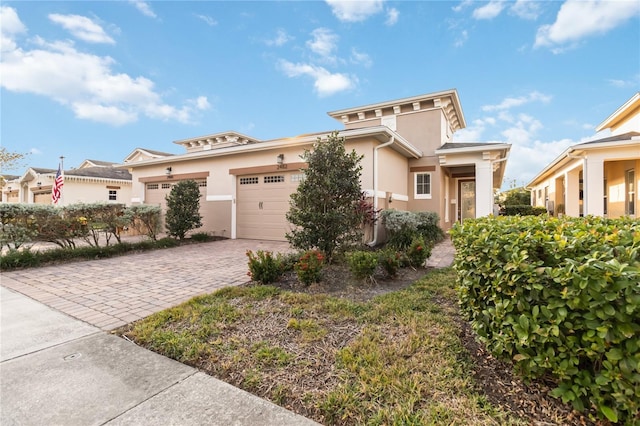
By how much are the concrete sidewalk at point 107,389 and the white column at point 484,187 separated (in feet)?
35.9

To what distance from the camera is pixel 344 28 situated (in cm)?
947

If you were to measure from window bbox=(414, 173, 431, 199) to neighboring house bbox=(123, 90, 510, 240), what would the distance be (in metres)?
0.04

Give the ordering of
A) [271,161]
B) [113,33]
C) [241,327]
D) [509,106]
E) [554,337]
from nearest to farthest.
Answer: [554,337] < [241,327] < [113,33] < [271,161] < [509,106]

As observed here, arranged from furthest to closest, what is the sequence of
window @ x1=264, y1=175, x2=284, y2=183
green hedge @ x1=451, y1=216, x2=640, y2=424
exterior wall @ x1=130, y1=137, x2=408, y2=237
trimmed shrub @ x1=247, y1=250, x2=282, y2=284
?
window @ x1=264, y1=175, x2=284, y2=183 → exterior wall @ x1=130, y1=137, x2=408, y2=237 → trimmed shrub @ x1=247, y1=250, x2=282, y2=284 → green hedge @ x1=451, y1=216, x2=640, y2=424

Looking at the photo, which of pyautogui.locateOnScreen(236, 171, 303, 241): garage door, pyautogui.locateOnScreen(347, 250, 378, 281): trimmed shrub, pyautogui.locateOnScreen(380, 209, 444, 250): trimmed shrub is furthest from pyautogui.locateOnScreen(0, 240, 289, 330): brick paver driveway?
pyautogui.locateOnScreen(380, 209, 444, 250): trimmed shrub

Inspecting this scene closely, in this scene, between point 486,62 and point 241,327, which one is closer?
point 241,327

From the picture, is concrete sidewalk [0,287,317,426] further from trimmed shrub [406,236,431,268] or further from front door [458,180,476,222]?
front door [458,180,476,222]

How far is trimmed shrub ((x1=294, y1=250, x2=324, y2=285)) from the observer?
178 inches

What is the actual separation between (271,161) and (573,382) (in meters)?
9.54

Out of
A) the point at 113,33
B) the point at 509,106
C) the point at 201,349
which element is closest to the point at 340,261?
the point at 201,349

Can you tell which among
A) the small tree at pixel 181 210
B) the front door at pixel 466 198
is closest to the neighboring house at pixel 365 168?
the small tree at pixel 181 210

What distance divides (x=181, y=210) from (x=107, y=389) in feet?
28.9

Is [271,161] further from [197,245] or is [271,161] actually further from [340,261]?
[340,261]

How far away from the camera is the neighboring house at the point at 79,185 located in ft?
65.4
